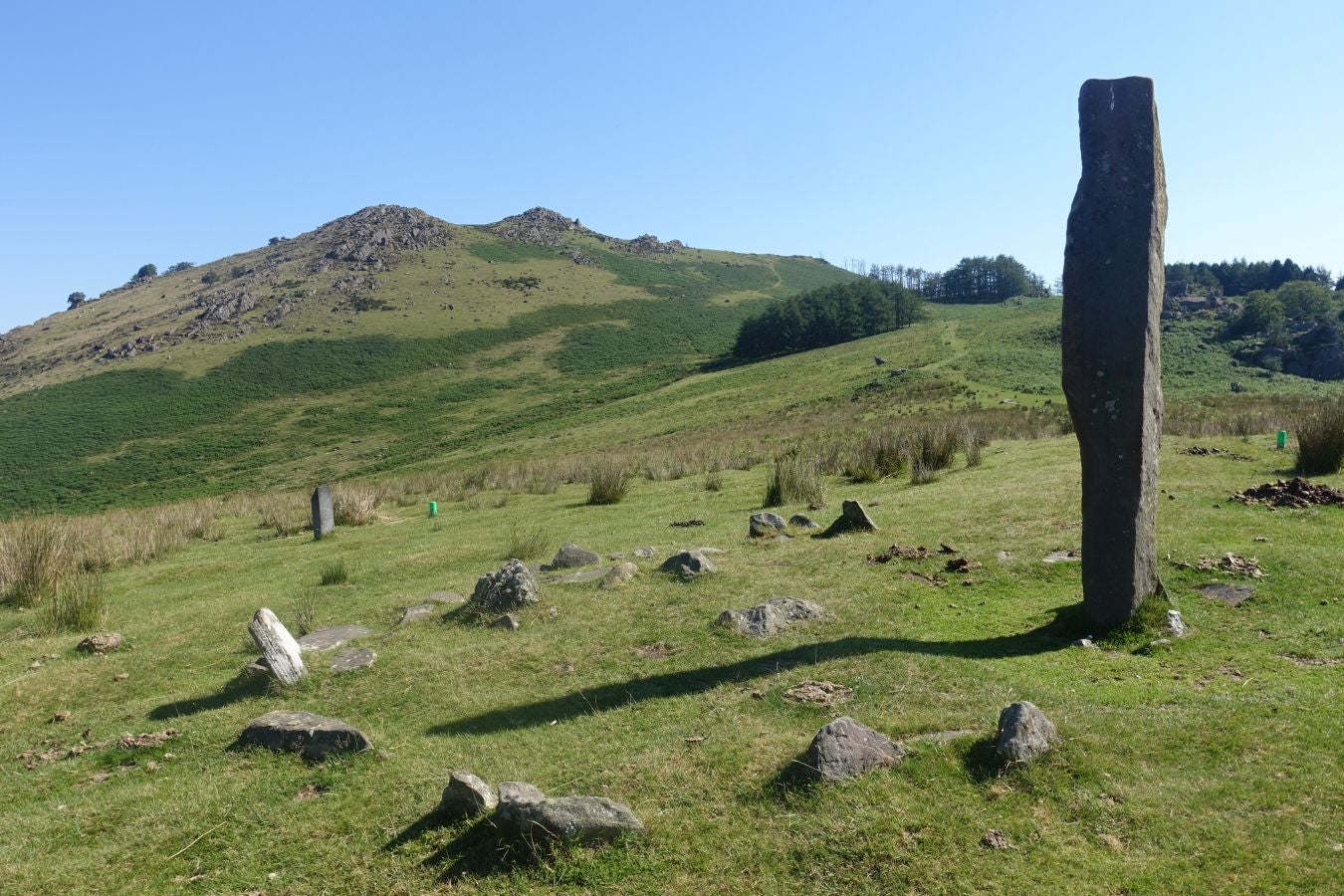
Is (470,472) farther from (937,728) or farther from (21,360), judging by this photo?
(21,360)

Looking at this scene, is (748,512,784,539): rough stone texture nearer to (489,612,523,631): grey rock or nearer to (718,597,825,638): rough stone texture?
(718,597,825,638): rough stone texture

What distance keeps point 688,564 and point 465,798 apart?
18.3 ft

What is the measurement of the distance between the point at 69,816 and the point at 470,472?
22612 mm

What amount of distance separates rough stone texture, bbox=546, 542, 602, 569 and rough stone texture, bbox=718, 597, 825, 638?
3.61m

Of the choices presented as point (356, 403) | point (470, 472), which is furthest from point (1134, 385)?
point (356, 403)

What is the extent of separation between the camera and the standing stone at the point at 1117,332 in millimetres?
6785

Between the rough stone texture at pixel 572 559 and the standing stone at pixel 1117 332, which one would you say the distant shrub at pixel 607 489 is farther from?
the standing stone at pixel 1117 332

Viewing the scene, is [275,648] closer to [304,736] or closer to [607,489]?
[304,736]

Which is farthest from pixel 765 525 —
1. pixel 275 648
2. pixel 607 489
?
pixel 275 648

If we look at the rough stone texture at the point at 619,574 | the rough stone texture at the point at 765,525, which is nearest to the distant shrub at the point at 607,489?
the rough stone texture at the point at 765,525

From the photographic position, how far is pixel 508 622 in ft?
29.6

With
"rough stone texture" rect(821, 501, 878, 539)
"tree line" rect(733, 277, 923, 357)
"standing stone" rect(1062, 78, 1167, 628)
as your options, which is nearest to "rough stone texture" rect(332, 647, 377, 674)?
"rough stone texture" rect(821, 501, 878, 539)

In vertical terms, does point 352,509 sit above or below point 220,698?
above

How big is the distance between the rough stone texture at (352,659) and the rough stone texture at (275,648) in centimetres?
37
